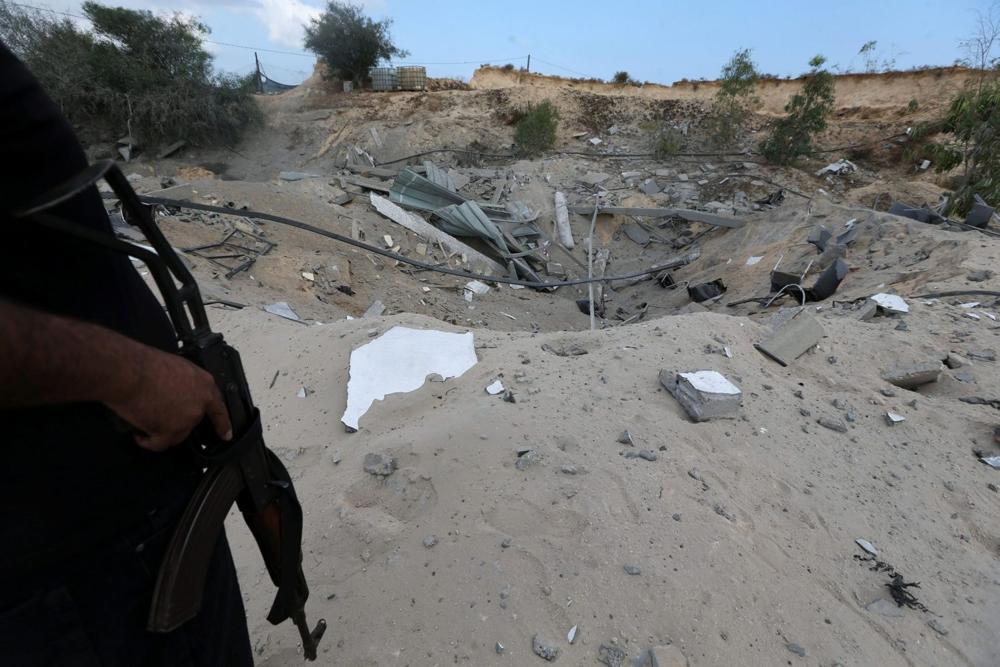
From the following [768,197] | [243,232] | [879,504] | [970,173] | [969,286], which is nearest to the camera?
[879,504]

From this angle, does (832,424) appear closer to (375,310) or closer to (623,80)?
(375,310)

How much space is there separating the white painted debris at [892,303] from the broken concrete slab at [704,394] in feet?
7.36

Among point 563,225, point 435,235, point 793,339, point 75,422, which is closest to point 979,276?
point 793,339

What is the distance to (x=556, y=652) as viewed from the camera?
137 centimetres

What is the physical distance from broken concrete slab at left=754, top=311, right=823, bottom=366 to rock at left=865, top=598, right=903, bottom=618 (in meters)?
1.61

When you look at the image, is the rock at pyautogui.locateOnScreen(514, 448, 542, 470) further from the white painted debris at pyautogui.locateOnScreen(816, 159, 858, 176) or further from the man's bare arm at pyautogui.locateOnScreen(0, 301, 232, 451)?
the white painted debris at pyautogui.locateOnScreen(816, 159, 858, 176)

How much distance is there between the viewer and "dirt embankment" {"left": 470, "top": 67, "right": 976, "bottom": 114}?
12.9 metres

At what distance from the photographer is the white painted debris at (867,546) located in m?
1.81

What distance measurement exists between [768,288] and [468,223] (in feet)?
15.7

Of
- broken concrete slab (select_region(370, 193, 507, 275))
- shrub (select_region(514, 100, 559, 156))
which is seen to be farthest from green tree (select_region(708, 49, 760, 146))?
broken concrete slab (select_region(370, 193, 507, 275))

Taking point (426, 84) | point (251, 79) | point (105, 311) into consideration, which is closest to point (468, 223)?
point (105, 311)

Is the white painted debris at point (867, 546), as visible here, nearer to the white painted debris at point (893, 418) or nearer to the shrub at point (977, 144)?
the white painted debris at point (893, 418)

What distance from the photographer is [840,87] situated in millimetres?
14477

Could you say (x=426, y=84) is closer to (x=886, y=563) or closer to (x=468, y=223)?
(x=468, y=223)
